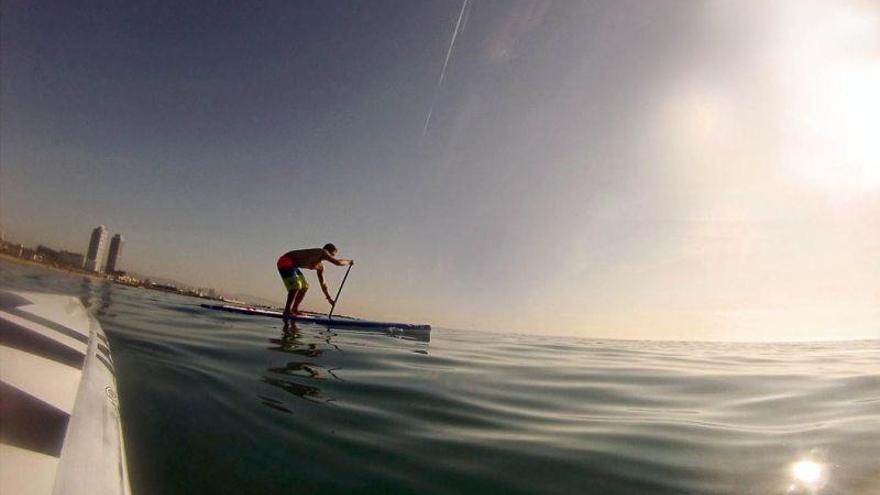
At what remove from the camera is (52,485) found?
1.34 meters

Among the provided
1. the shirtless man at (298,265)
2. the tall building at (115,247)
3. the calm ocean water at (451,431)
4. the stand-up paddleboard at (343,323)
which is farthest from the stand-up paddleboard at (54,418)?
the tall building at (115,247)

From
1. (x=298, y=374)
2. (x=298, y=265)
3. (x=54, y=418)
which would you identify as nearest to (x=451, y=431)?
(x=298, y=374)

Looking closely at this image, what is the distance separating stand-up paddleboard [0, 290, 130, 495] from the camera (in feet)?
4.49

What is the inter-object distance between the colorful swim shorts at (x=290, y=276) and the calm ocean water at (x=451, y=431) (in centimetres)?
678

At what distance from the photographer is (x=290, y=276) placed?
1311 cm

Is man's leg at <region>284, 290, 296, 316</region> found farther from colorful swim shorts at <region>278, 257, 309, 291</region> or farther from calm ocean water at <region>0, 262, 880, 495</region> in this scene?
calm ocean water at <region>0, 262, 880, 495</region>

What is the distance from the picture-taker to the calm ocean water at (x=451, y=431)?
2471mm

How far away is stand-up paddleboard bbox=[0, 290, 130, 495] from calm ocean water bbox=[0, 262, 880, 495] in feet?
1.20

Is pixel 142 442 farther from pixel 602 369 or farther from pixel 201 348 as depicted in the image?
pixel 602 369

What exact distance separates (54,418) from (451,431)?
2.56 m

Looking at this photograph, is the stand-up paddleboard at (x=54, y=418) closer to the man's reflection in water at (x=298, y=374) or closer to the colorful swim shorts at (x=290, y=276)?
the man's reflection in water at (x=298, y=374)

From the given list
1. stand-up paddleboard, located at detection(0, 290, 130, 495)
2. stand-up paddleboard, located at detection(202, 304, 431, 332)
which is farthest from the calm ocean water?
stand-up paddleboard, located at detection(202, 304, 431, 332)

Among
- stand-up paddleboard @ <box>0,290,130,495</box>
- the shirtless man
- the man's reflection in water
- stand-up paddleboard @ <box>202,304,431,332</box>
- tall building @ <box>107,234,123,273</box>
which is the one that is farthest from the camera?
tall building @ <box>107,234,123,273</box>

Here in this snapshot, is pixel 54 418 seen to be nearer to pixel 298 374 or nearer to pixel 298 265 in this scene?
pixel 298 374
